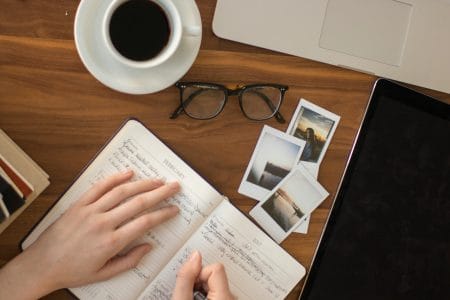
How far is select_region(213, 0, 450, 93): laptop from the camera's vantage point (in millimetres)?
811

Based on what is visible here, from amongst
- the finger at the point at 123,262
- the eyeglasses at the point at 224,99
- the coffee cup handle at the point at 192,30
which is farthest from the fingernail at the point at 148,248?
the coffee cup handle at the point at 192,30

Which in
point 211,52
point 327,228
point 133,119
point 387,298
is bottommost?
point 387,298

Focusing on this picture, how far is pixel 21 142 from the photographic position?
77 cm

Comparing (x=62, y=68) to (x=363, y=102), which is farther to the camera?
(x=363, y=102)

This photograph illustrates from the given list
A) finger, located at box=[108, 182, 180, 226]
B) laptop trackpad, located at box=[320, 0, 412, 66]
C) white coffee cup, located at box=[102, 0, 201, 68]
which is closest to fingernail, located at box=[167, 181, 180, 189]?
finger, located at box=[108, 182, 180, 226]

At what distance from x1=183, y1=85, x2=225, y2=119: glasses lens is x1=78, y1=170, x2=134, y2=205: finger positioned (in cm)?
15

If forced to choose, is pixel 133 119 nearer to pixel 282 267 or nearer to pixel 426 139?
pixel 282 267

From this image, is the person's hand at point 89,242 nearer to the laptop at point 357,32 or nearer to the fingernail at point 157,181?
the fingernail at point 157,181

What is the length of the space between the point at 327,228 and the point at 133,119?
37cm

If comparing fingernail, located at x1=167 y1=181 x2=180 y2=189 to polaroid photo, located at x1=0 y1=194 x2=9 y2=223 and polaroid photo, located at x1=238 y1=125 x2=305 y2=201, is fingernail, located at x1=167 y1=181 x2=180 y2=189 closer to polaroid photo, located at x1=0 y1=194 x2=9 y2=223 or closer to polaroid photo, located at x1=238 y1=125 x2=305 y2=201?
polaroid photo, located at x1=238 y1=125 x2=305 y2=201

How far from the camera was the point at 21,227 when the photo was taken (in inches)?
30.4

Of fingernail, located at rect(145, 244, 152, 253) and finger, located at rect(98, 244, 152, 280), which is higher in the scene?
fingernail, located at rect(145, 244, 152, 253)

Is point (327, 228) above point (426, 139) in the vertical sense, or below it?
below

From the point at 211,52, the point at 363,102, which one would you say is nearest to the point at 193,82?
the point at 211,52
